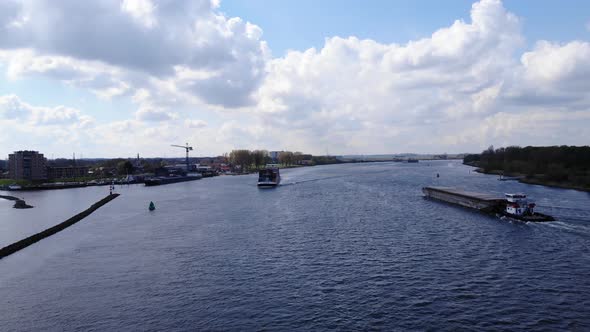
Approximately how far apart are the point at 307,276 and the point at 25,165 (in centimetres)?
18914

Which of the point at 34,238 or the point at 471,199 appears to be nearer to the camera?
the point at 34,238

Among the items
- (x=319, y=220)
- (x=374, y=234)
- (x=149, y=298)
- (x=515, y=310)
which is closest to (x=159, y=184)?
(x=319, y=220)

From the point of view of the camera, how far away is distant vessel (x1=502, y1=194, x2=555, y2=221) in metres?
52.8

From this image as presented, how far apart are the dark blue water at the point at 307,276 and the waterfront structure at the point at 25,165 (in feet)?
495

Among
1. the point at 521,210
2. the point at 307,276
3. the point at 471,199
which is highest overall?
the point at 471,199

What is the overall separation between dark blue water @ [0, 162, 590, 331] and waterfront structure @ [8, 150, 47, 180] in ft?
495

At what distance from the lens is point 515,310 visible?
943 inches

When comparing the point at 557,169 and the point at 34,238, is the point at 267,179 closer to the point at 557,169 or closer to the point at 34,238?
the point at 34,238

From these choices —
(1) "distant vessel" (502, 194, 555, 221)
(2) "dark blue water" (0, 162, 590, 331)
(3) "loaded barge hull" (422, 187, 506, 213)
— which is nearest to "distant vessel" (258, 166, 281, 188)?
(3) "loaded barge hull" (422, 187, 506, 213)

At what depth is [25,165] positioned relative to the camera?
6978 inches

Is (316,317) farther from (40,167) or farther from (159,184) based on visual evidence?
(40,167)

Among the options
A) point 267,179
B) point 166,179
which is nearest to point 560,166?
point 267,179

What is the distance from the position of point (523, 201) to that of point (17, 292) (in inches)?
2313

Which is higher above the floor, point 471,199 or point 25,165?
point 25,165
